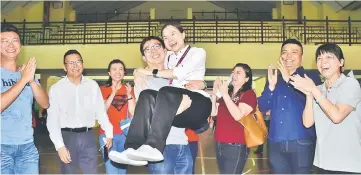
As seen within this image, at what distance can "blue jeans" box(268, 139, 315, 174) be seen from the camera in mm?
2396

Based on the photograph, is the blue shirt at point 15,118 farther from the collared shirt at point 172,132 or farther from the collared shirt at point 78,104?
the collared shirt at point 172,132

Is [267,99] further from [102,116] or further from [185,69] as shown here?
[102,116]

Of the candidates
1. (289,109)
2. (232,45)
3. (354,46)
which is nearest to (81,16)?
(232,45)

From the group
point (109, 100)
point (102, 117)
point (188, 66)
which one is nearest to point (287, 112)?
point (188, 66)

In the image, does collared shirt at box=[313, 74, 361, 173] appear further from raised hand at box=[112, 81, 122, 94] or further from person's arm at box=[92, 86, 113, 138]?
raised hand at box=[112, 81, 122, 94]

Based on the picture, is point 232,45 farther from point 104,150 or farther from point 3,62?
point 3,62

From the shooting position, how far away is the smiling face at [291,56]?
2473 millimetres

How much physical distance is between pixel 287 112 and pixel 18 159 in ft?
6.41

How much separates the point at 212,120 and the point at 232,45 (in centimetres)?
744

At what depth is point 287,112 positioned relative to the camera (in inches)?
98.2

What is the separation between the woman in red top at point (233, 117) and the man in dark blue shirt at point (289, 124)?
19 centimetres

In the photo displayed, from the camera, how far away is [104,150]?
291 cm

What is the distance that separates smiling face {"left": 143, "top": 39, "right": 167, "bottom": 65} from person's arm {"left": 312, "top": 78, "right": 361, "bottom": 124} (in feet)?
3.34

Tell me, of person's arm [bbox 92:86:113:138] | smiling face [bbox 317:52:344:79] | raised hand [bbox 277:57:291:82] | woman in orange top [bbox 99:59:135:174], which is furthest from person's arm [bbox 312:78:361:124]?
woman in orange top [bbox 99:59:135:174]
